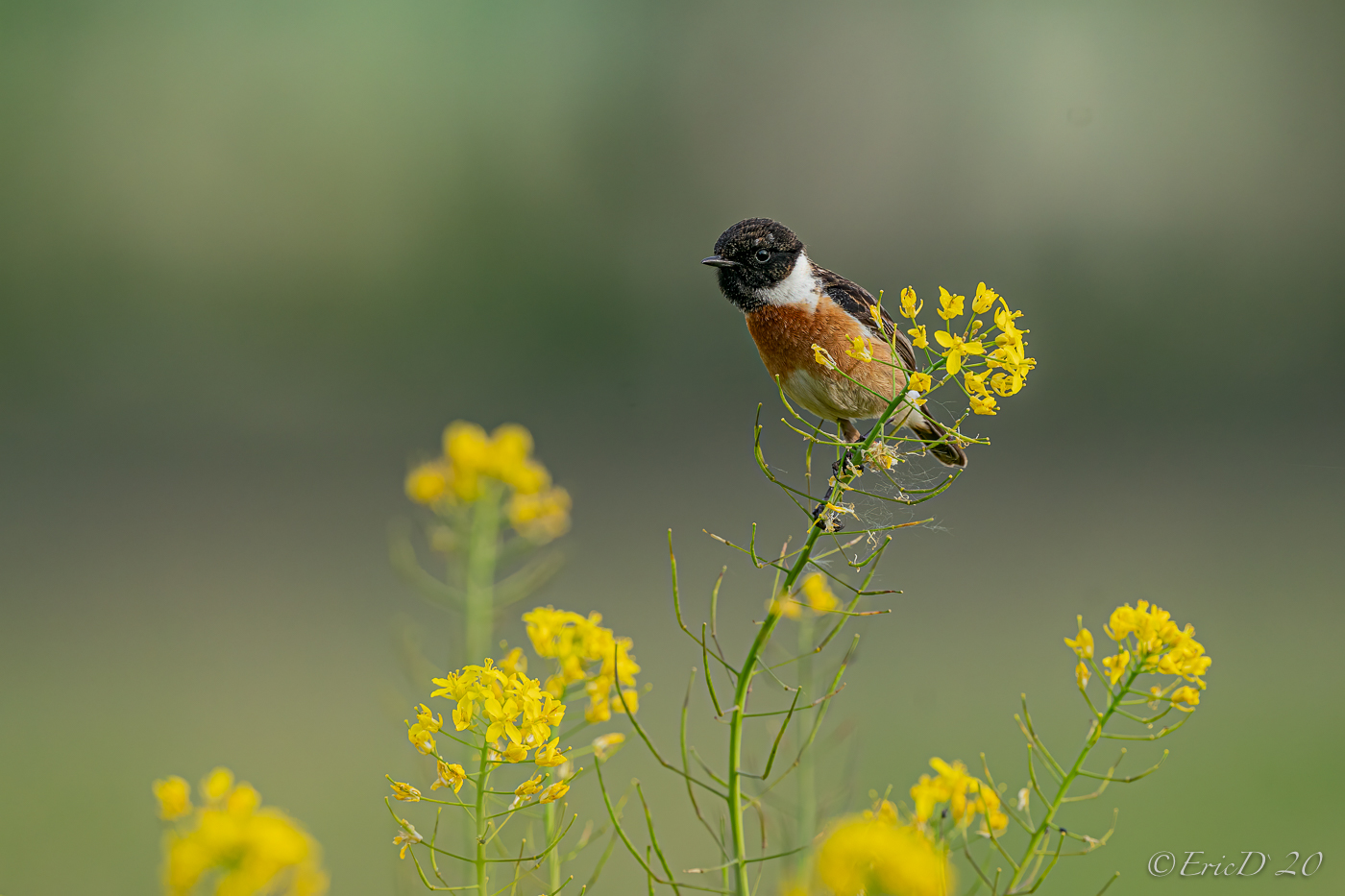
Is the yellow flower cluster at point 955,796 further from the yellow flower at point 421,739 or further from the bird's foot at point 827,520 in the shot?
the yellow flower at point 421,739

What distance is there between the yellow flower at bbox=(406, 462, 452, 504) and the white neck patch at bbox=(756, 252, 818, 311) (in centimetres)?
72

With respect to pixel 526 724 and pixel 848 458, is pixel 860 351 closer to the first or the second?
pixel 848 458

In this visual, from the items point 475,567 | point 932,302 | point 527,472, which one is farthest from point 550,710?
point 932,302

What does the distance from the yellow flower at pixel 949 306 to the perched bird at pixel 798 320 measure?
1.35 ft

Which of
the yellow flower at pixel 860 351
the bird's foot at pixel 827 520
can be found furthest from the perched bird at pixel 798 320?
the bird's foot at pixel 827 520

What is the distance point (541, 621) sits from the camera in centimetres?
128

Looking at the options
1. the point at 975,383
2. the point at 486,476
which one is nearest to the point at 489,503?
the point at 486,476

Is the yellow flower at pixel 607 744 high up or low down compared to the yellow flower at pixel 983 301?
down

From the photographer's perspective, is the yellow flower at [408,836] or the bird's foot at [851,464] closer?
the yellow flower at [408,836]

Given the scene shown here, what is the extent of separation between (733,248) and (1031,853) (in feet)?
3.29

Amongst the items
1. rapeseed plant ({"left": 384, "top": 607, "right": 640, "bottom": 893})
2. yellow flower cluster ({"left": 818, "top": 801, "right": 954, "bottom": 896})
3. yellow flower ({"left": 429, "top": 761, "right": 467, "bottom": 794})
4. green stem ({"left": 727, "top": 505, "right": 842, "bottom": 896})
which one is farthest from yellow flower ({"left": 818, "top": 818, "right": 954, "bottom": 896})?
yellow flower ({"left": 429, "top": 761, "right": 467, "bottom": 794})

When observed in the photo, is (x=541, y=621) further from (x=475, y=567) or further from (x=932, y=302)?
(x=932, y=302)

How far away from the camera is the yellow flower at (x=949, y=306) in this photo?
3.50 ft

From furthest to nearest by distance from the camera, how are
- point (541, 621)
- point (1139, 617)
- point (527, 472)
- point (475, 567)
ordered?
point (527, 472) → point (475, 567) → point (541, 621) → point (1139, 617)
